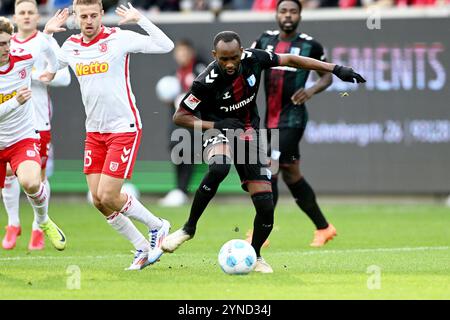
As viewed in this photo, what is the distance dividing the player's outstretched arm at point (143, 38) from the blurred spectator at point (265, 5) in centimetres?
955

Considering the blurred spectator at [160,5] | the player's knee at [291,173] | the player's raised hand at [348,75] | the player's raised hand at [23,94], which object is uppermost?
the player's raised hand at [348,75]

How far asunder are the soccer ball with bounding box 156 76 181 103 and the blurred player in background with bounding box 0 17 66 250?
793cm

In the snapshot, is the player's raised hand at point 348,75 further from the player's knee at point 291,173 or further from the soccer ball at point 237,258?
the player's knee at point 291,173

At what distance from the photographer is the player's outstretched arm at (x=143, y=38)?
10.5 m

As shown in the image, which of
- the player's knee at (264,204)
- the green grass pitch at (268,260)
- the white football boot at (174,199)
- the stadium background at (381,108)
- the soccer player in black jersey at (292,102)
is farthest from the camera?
the white football boot at (174,199)

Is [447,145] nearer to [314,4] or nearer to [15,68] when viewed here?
[314,4]

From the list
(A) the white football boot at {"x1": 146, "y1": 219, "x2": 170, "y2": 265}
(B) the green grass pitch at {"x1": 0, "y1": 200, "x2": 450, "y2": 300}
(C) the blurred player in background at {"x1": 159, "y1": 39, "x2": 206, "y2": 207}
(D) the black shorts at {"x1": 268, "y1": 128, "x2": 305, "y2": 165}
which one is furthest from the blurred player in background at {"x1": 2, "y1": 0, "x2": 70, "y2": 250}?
(C) the blurred player in background at {"x1": 159, "y1": 39, "x2": 206, "y2": 207}

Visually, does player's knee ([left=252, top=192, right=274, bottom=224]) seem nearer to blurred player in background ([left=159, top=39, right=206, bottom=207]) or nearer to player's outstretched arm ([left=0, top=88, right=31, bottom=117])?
player's outstretched arm ([left=0, top=88, right=31, bottom=117])

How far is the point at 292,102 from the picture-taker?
13.2m

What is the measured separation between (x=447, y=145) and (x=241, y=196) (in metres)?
3.87

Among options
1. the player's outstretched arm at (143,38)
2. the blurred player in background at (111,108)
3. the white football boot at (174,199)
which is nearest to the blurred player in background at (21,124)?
the blurred player in background at (111,108)

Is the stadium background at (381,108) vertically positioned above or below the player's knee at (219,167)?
below

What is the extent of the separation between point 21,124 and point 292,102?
147 inches
